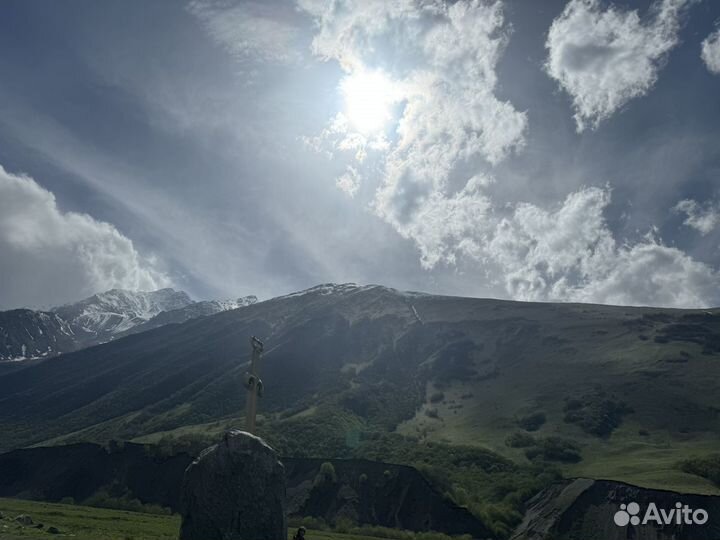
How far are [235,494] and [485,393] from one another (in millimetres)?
122699

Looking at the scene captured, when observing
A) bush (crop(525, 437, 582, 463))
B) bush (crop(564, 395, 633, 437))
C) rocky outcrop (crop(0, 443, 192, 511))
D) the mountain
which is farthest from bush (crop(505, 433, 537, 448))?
rocky outcrop (crop(0, 443, 192, 511))

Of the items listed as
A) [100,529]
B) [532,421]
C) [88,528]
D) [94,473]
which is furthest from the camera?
[532,421]

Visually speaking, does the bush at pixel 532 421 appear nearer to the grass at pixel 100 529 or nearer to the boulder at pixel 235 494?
the grass at pixel 100 529

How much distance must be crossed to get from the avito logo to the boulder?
132ft

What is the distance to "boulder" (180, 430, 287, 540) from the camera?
2408 centimetres

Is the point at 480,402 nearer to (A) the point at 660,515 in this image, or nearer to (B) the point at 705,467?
(B) the point at 705,467

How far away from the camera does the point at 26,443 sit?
536 ft

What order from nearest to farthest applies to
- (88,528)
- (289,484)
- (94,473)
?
(88,528), (289,484), (94,473)

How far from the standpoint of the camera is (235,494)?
24750mm

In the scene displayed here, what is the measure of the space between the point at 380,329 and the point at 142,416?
277 feet

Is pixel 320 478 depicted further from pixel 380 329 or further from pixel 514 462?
Result: pixel 380 329

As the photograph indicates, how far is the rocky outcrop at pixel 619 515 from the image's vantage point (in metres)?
47.9

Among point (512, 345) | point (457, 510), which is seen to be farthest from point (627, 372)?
point (457, 510)

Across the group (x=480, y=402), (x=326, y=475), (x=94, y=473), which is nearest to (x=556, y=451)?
(x=480, y=402)
